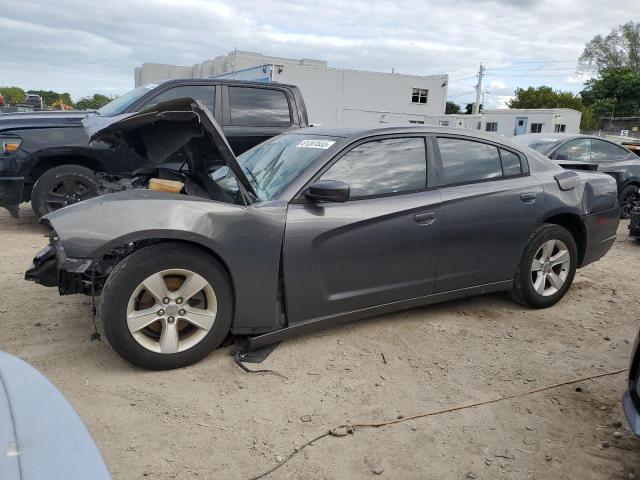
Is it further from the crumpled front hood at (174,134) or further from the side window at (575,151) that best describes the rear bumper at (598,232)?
the side window at (575,151)

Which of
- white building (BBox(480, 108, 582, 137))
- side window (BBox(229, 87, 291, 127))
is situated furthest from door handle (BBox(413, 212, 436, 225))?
white building (BBox(480, 108, 582, 137))

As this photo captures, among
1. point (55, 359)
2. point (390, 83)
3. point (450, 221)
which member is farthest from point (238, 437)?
point (390, 83)

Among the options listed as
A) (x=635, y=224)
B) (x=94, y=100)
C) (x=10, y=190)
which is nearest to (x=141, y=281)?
(x=10, y=190)

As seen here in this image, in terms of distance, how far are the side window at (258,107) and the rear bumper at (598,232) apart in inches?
164

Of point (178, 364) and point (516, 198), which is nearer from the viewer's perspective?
point (178, 364)

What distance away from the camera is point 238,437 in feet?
8.84

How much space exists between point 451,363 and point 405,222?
3.33 feet

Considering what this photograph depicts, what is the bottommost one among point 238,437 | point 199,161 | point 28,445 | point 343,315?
point 238,437

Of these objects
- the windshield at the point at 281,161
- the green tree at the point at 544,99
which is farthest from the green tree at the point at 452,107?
the windshield at the point at 281,161

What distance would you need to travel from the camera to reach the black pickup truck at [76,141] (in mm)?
6441

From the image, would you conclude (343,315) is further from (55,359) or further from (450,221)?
(55,359)

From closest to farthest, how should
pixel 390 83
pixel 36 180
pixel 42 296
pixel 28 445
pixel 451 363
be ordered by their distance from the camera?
1. pixel 28 445
2. pixel 451 363
3. pixel 42 296
4. pixel 36 180
5. pixel 390 83

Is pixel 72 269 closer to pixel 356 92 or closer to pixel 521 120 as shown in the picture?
pixel 356 92

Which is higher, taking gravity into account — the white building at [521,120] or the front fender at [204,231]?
the white building at [521,120]
